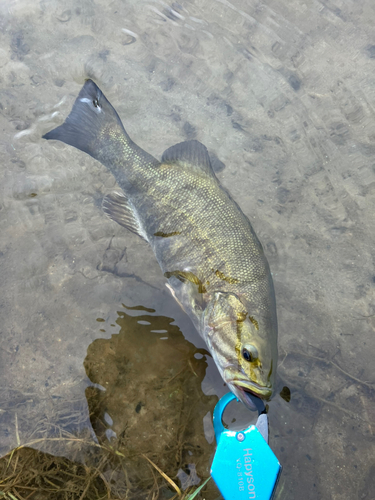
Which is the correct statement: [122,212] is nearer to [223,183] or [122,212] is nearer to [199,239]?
[199,239]

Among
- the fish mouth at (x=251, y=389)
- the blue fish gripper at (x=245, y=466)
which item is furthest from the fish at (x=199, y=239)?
the blue fish gripper at (x=245, y=466)

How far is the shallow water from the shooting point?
2766 mm

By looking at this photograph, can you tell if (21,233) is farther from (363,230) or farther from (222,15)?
(222,15)

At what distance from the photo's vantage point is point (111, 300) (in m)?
3.19

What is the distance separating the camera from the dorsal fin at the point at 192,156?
3.04 m

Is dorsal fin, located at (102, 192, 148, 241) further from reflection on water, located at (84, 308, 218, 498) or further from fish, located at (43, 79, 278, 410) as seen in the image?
reflection on water, located at (84, 308, 218, 498)

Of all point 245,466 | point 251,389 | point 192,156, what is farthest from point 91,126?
point 245,466

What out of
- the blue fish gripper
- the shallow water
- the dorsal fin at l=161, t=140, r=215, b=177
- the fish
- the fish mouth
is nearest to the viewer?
the blue fish gripper

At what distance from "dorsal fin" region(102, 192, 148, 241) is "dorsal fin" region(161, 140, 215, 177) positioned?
0.55 metres

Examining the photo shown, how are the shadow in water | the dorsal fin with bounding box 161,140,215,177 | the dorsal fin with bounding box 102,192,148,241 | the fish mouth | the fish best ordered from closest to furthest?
the fish mouth → the fish → the shadow in water → the dorsal fin with bounding box 161,140,215,177 → the dorsal fin with bounding box 102,192,148,241

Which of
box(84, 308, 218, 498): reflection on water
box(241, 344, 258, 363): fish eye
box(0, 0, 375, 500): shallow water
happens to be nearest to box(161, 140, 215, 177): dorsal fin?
box(0, 0, 375, 500): shallow water

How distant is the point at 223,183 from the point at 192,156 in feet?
2.51

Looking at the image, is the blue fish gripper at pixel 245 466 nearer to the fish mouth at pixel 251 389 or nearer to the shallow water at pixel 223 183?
the fish mouth at pixel 251 389

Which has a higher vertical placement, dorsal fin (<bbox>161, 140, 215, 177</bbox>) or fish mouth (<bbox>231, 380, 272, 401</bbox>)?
dorsal fin (<bbox>161, 140, 215, 177</bbox>)
